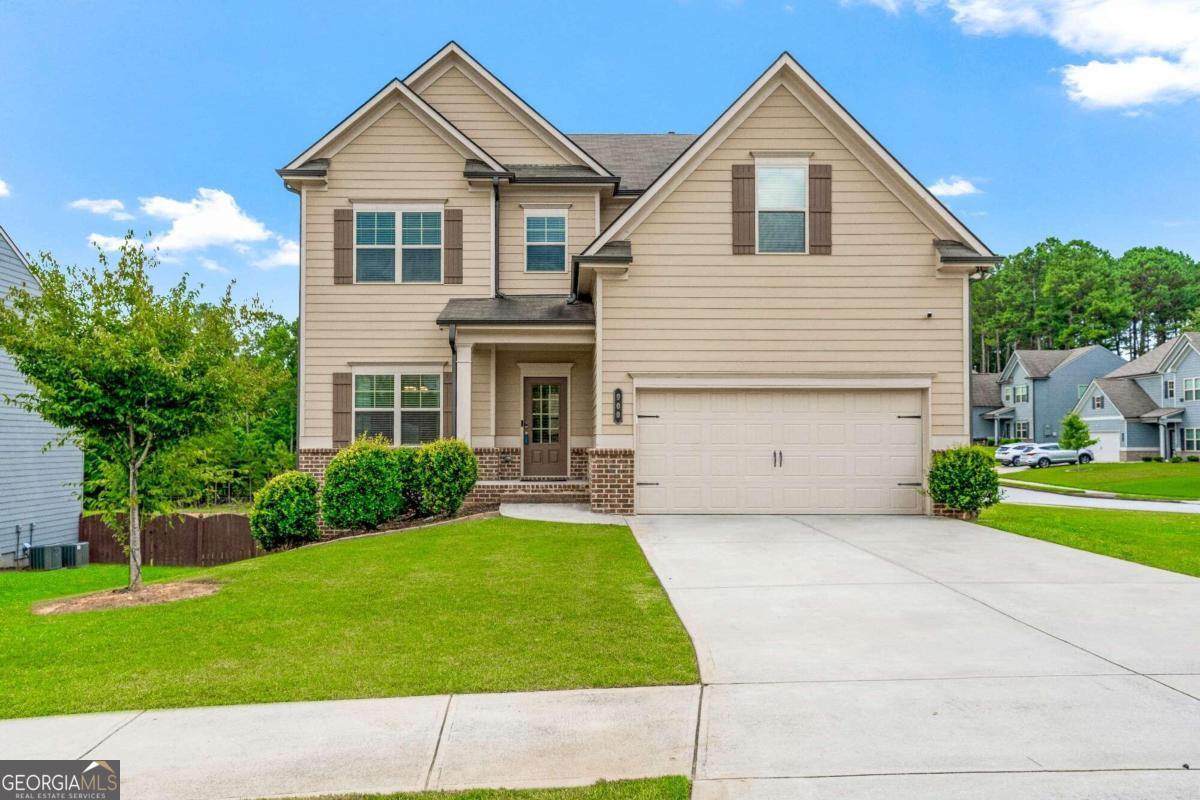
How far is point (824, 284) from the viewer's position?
12594mm

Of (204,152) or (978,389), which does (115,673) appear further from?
(978,389)

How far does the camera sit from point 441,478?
12344mm

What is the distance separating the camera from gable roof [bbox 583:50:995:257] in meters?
12.4

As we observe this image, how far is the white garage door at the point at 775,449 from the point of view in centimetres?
1259

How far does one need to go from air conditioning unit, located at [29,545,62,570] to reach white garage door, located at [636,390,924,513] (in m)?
13.2

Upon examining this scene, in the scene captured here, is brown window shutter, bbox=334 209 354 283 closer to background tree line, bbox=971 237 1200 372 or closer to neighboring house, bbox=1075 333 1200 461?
neighboring house, bbox=1075 333 1200 461

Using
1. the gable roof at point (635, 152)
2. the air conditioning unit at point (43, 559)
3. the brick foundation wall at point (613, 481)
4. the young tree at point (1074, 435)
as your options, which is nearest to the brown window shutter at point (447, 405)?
the brick foundation wall at point (613, 481)

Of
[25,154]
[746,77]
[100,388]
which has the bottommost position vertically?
[100,388]

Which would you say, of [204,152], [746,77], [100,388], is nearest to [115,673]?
[100,388]

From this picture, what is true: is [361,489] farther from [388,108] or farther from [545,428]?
[388,108]

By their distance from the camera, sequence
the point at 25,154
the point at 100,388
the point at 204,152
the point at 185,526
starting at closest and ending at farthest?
the point at 100,388 → the point at 185,526 → the point at 25,154 → the point at 204,152

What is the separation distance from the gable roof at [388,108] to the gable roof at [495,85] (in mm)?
853

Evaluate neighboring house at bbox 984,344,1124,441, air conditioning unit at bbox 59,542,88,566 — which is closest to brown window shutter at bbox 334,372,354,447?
air conditioning unit at bbox 59,542,88,566

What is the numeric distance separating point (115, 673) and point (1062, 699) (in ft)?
20.0
